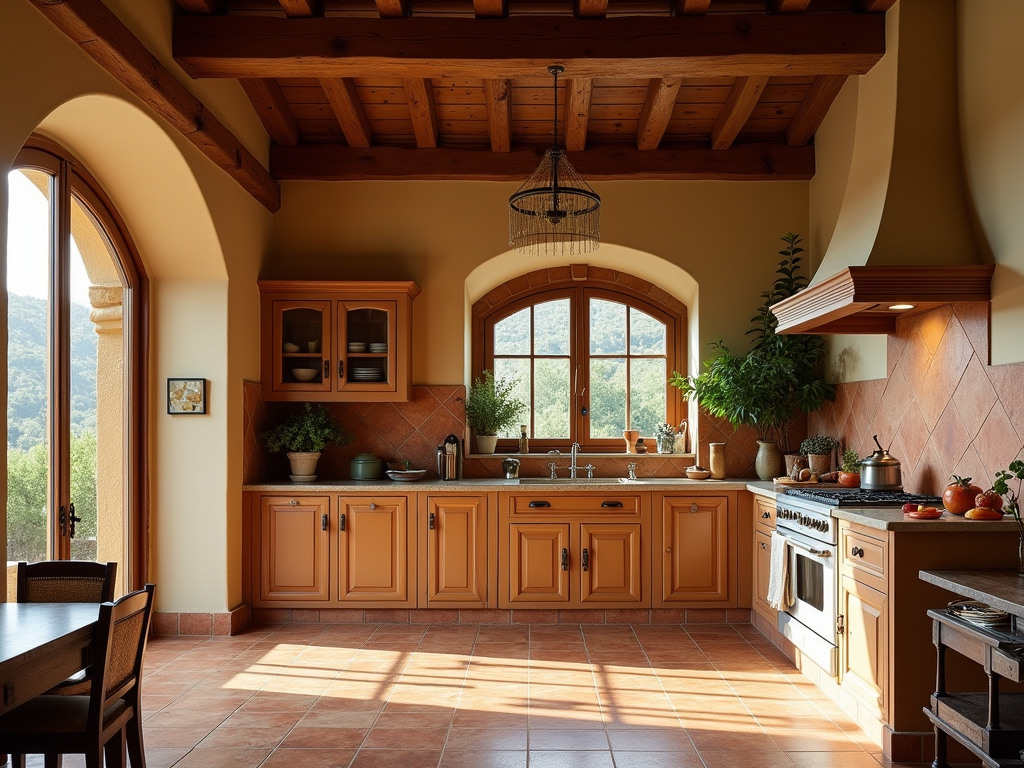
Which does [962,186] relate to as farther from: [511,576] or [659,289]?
[511,576]

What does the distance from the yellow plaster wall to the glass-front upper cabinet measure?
135 inches

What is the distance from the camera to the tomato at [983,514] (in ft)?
10.8

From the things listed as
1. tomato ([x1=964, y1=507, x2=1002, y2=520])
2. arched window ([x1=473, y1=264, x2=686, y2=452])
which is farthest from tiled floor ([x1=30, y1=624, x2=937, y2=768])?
arched window ([x1=473, y1=264, x2=686, y2=452])

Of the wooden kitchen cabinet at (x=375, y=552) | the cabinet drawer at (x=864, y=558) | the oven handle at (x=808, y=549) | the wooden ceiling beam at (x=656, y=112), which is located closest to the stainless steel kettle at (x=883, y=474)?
the oven handle at (x=808, y=549)

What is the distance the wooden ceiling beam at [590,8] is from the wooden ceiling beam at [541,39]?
0.13 ft

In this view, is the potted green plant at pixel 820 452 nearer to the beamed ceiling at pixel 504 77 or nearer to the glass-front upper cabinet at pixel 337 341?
the beamed ceiling at pixel 504 77

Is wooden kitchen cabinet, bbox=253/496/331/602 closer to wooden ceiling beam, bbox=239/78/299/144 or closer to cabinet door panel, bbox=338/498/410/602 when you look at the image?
cabinet door panel, bbox=338/498/410/602

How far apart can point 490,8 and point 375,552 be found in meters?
3.35

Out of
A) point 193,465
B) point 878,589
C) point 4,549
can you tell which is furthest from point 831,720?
point 193,465

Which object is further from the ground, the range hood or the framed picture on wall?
the range hood

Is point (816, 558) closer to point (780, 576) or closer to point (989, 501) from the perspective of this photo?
point (780, 576)

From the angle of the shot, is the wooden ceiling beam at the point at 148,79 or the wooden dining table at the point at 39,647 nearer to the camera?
the wooden dining table at the point at 39,647

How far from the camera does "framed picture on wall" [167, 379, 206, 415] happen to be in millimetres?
5086

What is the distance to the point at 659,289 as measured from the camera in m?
6.54
